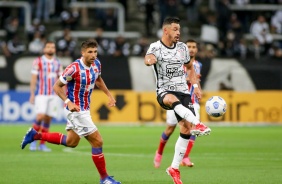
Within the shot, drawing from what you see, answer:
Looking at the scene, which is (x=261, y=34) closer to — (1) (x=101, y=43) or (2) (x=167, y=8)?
(2) (x=167, y=8)

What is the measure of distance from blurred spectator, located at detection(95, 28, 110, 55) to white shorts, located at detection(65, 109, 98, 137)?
1711cm

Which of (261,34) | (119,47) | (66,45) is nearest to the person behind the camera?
(66,45)

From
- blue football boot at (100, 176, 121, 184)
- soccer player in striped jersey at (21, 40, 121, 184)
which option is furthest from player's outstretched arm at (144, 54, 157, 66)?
blue football boot at (100, 176, 121, 184)

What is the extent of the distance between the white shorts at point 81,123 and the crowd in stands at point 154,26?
1676 centimetres

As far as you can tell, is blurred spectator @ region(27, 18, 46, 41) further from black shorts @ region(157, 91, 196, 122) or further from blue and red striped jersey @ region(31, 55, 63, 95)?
black shorts @ region(157, 91, 196, 122)

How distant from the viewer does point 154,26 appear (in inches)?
1277

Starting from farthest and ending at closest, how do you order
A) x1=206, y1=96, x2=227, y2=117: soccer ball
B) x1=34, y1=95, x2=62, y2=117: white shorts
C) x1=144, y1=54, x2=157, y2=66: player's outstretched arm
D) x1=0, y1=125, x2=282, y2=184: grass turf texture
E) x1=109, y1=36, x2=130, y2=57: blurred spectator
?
x1=109, y1=36, x2=130, y2=57: blurred spectator → x1=34, y1=95, x2=62, y2=117: white shorts → x1=0, y1=125, x2=282, y2=184: grass turf texture → x1=206, y1=96, x2=227, y2=117: soccer ball → x1=144, y1=54, x2=157, y2=66: player's outstretched arm

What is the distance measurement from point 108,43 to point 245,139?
991cm

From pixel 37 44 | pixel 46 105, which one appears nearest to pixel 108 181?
pixel 46 105

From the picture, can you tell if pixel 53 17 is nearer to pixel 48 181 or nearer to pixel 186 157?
pixel 186 157

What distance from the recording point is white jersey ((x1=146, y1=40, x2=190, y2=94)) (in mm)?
12031

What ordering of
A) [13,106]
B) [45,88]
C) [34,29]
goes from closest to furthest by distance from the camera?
[45,88], [13,106], [34,29]

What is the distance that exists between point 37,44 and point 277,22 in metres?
10.1

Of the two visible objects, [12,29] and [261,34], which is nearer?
[12,29]
